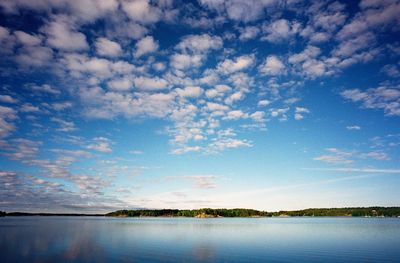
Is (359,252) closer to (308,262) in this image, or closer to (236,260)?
(308,262)

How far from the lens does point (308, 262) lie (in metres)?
40.4

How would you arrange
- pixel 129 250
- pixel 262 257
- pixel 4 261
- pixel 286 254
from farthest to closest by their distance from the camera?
pixel 129 250 < pixel 286 254 < pixel 262 257 < pixel 4 261

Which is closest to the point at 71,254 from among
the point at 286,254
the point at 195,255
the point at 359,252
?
the point at 195,255

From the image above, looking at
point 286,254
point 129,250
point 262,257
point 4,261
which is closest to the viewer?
point 4,261

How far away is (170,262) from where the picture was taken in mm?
39562

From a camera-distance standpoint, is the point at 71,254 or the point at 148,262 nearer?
the point at 148,262

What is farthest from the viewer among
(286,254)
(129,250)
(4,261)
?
(129,250)

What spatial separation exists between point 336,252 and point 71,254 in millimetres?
40890

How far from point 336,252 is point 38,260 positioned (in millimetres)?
43807

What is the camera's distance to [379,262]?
40312 mm

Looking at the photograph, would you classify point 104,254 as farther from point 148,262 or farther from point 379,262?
point 379,262

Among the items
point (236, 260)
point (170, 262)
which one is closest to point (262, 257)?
point (236, 260)

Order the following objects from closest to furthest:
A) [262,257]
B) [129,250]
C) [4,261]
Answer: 1. [4,261]
2. [262,257]
3. [129,250]

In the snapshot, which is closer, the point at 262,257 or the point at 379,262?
the point at 379,262
